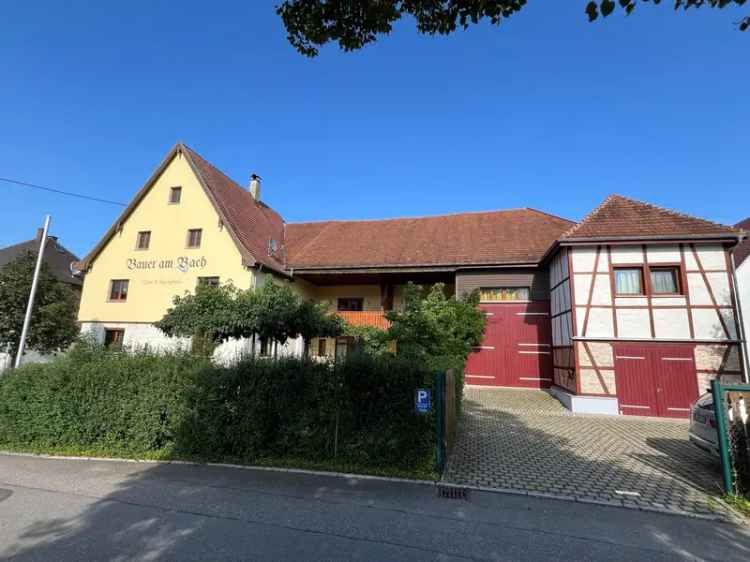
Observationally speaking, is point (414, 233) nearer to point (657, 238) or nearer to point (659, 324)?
point (657, 238)

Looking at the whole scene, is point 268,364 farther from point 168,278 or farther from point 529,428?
point 168,278

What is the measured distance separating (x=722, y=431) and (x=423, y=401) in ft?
14.2

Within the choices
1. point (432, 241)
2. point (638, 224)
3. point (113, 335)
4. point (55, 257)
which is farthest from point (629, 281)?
point (55, 257)

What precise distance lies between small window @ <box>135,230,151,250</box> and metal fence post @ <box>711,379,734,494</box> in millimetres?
21217

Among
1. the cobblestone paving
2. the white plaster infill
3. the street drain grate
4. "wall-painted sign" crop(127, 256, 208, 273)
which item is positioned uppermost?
"wall-painted sign" crop(127, 256, 208, 273)

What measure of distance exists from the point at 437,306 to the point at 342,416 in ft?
26.0

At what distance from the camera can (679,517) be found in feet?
15.8

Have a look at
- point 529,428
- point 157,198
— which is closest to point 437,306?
point 529,428

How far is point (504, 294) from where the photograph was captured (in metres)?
17.0

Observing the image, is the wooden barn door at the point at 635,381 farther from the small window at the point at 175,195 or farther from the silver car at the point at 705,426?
the small window at the point at 175,195

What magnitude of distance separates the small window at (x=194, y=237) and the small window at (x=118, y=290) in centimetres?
389

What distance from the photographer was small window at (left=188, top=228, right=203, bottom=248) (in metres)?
17.9

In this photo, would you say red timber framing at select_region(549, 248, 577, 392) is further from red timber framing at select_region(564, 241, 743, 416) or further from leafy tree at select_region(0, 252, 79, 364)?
leafy tree at select_region(0, 252, 79, 364)

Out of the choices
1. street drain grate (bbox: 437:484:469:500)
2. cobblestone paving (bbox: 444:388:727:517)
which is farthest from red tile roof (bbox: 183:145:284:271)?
street drain grate (bbox: 437:484:469:500)
